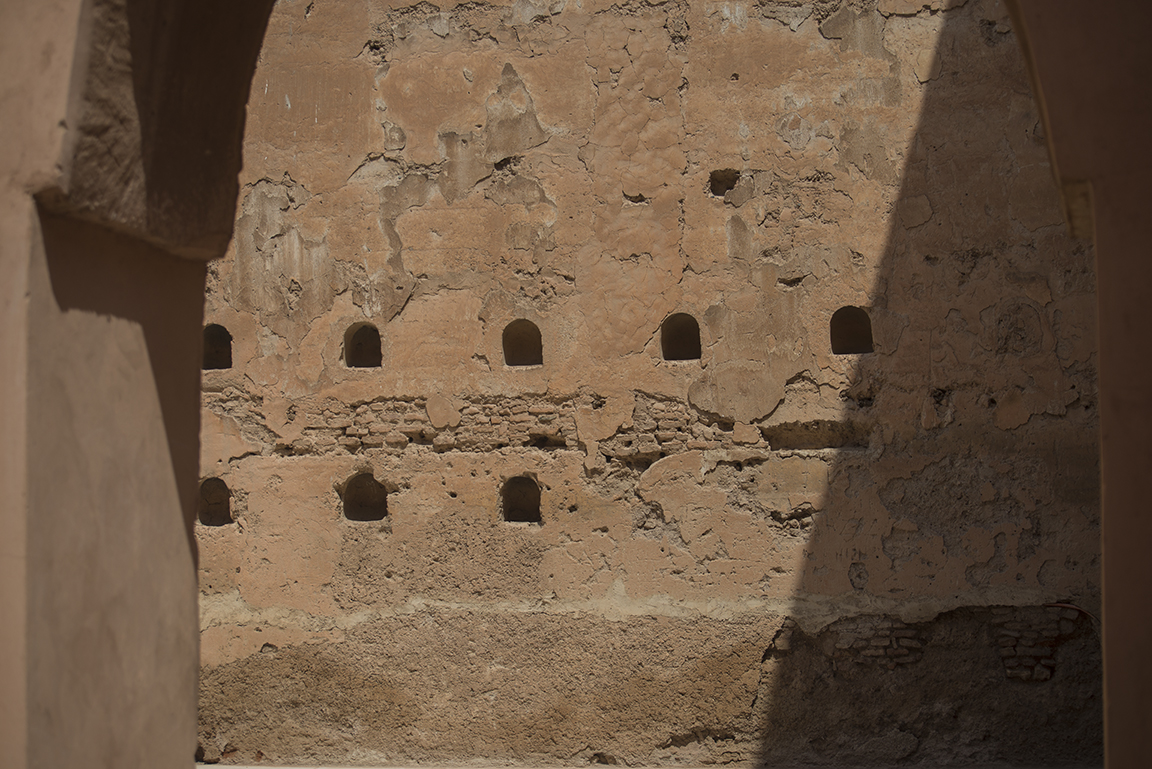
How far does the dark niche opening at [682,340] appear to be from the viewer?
461 centimetres

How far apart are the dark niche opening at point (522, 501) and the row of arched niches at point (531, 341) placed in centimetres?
64

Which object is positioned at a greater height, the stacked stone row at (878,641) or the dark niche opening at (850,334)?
the dark niche opening at (850,334)

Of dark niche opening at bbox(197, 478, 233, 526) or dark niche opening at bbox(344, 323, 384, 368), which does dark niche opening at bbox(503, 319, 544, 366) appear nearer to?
dark niche opening at bbox(344, 323, 384, 368)

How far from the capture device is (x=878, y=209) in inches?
167

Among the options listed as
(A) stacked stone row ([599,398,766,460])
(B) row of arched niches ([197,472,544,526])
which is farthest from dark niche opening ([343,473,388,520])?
(A) stacked stone row ([599,398,766,460])

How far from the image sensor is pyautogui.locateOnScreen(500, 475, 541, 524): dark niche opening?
468 centimetres

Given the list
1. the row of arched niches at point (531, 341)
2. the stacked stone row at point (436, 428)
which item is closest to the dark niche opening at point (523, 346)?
the row of arched niches at point (531, 341)

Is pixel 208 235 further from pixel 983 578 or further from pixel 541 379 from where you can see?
pixel 983 578

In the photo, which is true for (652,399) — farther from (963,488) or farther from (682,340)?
(963,488)

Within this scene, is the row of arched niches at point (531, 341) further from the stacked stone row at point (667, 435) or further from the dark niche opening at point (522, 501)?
the dark niche opening at point (522, 501)

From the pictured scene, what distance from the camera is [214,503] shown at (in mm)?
4789

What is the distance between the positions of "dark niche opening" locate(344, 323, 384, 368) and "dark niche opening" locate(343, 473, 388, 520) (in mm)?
637

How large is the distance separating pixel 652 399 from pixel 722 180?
1.14 m

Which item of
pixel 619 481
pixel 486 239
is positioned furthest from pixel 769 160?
pixel 619 481
